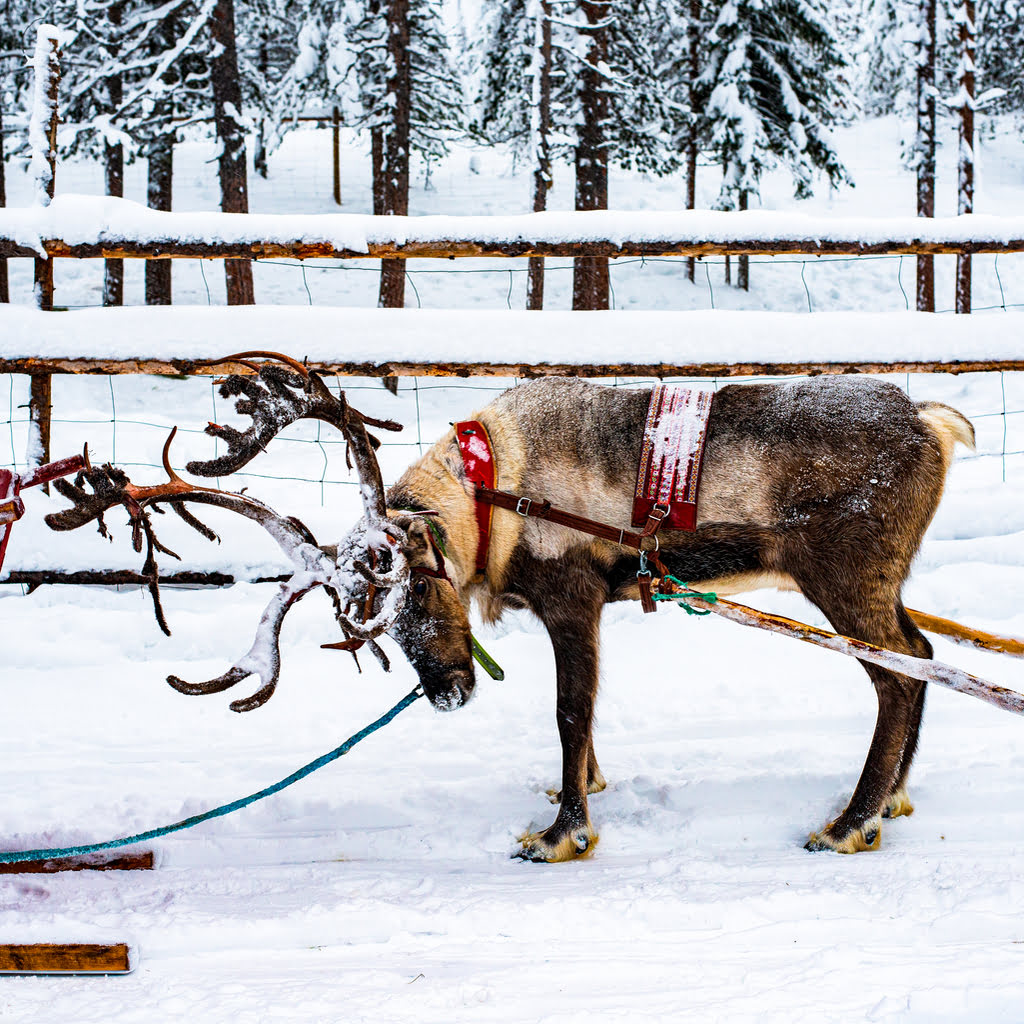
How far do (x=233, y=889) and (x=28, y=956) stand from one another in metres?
0.66

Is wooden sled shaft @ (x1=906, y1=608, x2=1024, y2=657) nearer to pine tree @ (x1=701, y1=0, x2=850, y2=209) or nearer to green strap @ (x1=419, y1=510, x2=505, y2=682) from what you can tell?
green strap @ (x1=419, y1=510, x2=505, y2=682)

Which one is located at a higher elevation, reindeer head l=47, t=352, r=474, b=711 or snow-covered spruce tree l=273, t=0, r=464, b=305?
snow-covered spruce tree l=273, t=0, r=464, b=305

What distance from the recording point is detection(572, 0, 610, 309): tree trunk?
13.9 meters

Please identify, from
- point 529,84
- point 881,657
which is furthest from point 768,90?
point 881,657

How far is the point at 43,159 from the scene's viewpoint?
5.21 metres

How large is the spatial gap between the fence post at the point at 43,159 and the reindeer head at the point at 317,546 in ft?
7.70

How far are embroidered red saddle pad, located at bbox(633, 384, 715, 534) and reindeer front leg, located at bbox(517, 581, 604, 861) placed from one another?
0.39 meters

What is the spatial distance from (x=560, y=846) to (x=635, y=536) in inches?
45.7

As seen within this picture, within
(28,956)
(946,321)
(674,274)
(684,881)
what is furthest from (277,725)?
(674,274)

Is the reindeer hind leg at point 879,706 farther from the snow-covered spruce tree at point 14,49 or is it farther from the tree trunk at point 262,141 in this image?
the tree trunk at point 262,141

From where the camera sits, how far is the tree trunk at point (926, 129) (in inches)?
671

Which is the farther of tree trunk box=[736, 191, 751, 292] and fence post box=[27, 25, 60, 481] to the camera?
tree trunk box=[736, 191, 751, 292]

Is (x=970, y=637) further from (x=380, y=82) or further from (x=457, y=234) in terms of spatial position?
(x=380, y=82)

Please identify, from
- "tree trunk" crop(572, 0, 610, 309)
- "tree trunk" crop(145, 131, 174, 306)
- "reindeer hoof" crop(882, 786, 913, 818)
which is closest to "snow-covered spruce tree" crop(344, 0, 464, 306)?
"tree trunk" crop(572, 0, 610, 309)
